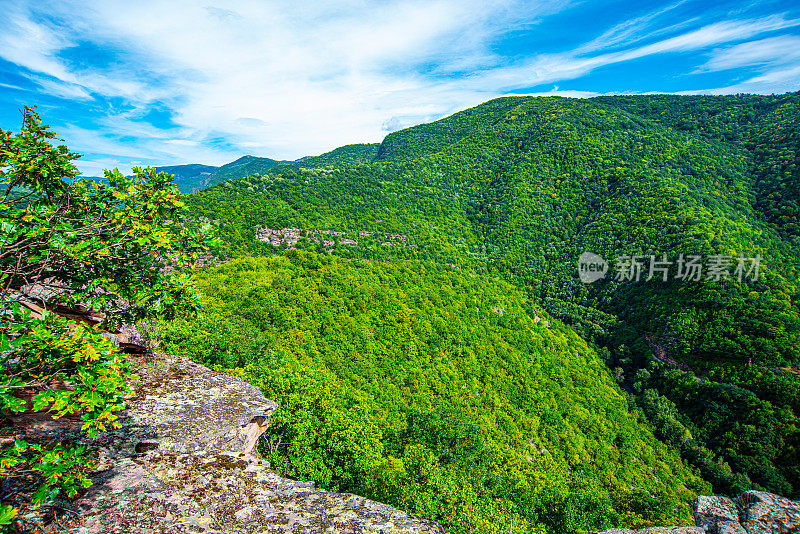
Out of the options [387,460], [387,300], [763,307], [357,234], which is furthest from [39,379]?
[763,307]

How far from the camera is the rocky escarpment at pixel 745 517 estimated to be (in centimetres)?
1329

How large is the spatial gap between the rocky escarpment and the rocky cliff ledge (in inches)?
530

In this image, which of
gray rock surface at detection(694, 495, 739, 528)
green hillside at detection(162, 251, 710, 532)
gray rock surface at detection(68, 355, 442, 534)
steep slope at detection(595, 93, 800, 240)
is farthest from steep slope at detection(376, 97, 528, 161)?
gray rock surface at detection(68, 355, 442, 534)

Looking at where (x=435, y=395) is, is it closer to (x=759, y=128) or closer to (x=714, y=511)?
(x=714, y=511)

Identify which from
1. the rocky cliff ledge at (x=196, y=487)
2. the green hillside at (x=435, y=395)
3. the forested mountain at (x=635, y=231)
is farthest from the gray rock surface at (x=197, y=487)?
the forested mountain at (x=635, y=231)

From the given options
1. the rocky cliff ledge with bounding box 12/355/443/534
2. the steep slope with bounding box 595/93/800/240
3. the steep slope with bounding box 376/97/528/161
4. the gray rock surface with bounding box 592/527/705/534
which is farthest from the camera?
the steep slope with bounding box 376/97/528/161

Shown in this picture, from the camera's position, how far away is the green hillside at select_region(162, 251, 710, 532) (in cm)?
1809

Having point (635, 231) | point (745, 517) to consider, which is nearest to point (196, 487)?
point (745, 517)

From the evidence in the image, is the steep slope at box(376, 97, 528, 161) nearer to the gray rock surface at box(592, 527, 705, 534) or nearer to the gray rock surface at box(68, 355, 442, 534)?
the gray rock surface at box(592, 527, 705, 534)

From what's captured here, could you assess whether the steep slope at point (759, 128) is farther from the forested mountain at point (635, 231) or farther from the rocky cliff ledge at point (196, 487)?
the rocky cliff ledge at point (196, 487)

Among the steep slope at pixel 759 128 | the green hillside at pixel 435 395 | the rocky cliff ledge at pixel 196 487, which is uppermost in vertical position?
the steep slope at pixel 759 128

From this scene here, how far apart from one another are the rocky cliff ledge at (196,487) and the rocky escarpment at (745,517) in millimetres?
13460

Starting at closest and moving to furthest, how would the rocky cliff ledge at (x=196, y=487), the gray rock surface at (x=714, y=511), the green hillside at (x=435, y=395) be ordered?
the rocky cliff ledge at (x=196, y=487)
the gray rock surface at (x=714, y=511)
the green hillside at (x=435, y=395)

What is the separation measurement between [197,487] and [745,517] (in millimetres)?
21906
